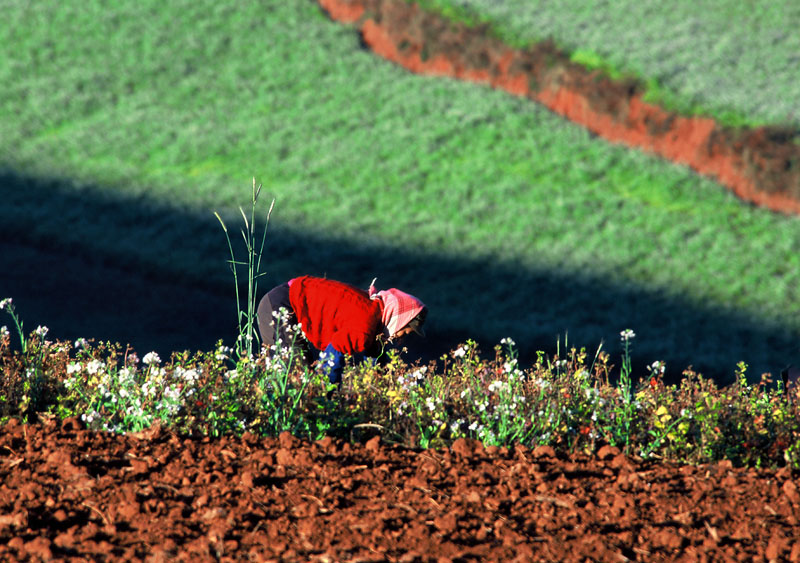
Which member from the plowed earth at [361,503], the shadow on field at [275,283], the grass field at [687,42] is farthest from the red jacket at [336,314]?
the grass field at [687,42]

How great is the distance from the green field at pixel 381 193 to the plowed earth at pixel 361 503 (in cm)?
554

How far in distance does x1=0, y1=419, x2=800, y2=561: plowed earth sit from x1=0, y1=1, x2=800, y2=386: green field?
554cm

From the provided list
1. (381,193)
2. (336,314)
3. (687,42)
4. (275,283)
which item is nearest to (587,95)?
(687,42)

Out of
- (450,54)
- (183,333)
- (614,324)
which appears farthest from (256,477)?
(450,54)

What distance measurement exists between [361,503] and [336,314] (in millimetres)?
1889

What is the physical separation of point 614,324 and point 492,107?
18.8 feet

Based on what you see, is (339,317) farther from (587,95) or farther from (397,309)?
(587,95)

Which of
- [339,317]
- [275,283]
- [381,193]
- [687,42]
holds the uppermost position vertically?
[687,42]

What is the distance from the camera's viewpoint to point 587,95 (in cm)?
1429

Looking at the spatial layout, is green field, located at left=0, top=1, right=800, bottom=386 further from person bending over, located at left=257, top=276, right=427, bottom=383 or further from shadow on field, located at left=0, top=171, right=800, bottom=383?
person bending over, located at left=257, top=276, right=427, bottom=383

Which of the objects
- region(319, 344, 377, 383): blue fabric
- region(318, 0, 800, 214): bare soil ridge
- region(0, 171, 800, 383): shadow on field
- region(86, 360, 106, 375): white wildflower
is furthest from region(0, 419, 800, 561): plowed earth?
region(318, 0, 800, 214): bare soil ridge

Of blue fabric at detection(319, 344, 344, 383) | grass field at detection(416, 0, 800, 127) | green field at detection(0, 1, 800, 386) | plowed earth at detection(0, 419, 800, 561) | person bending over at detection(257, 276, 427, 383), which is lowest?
plowed earth at detection(0, 419, 800, 561)

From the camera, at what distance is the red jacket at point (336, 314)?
487 cm

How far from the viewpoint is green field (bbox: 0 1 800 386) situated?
391 inches
